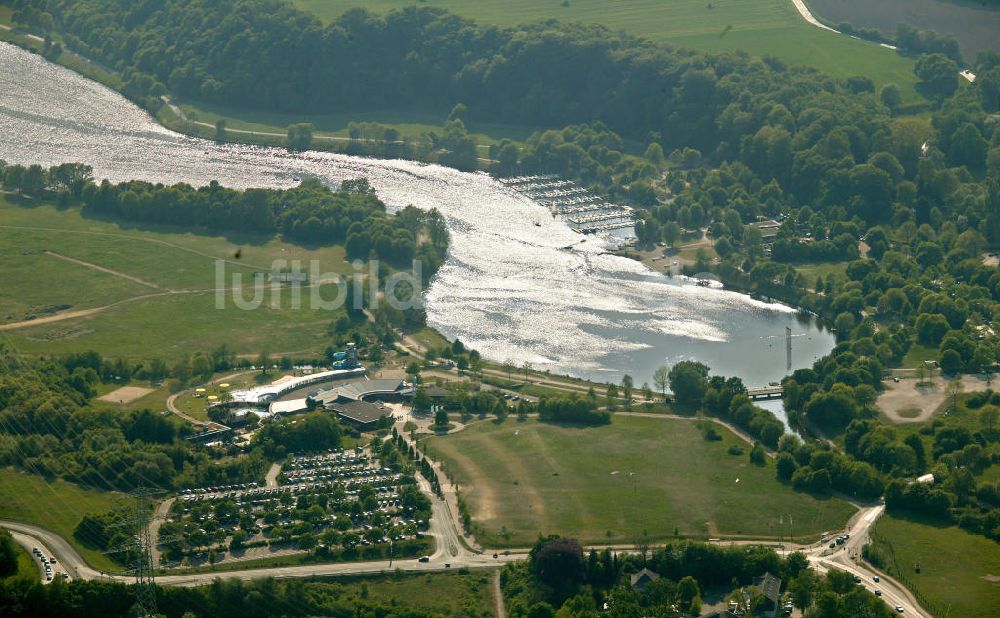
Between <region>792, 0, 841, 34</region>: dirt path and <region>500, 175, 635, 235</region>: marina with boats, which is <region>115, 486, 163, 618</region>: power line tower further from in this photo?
<region>792, 0, 841, 34</region>: dirt path

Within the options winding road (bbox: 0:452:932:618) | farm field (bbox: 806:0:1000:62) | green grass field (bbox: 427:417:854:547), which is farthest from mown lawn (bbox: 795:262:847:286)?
farm field (bbox: 806:0:1000:62)

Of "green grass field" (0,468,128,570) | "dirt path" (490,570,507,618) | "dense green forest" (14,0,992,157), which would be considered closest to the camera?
"dirt path" (490,570,507,618)

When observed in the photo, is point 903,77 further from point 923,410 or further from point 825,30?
point 923,410

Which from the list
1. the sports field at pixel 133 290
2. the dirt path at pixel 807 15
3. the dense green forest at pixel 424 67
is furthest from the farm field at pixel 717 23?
the sports field at pixel 133 290

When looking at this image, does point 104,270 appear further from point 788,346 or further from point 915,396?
point 915,396

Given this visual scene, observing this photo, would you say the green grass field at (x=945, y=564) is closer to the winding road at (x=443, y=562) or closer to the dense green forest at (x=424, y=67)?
the winding road at (x=443, y=562)

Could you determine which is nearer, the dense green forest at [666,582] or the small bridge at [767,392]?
the dense green forest at [666,582]
